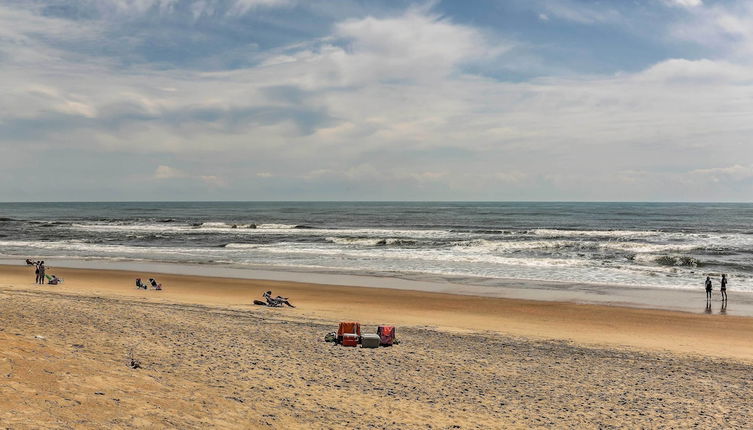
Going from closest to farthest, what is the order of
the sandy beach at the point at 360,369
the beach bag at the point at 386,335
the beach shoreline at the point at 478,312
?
the sandy beach at the point at 360,369 → the beach bag at the point at 386,335 → the beach shoreline at the point at 478,312

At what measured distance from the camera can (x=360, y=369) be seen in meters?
10.9

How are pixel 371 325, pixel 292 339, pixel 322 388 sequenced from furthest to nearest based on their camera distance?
1. pixel 371 325
2. pixel 292 339
3. pixel 322 388

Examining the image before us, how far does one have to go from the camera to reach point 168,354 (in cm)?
1091

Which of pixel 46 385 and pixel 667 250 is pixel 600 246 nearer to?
pixel 667 250

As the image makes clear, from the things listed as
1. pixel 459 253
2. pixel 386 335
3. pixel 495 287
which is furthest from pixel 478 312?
pixel 459 253

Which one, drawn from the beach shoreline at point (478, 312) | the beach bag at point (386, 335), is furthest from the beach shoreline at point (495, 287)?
the beach bag at point (386, 335)

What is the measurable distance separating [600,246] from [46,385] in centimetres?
4521

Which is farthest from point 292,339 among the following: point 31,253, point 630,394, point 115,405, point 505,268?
point 31,253

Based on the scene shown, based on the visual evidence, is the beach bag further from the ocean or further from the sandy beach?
the ocean

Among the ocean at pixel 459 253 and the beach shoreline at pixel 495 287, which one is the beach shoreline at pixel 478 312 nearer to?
the beach shoreline at pixel 495 287

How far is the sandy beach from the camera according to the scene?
787 cm

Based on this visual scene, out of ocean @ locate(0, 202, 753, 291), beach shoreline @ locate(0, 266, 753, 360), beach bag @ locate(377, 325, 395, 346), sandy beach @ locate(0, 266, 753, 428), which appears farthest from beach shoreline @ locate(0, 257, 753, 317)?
beach bag @ locate(377, 325, 395, 346)

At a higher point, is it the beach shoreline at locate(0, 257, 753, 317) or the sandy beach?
the sandy beach

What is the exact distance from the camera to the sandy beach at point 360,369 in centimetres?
787
